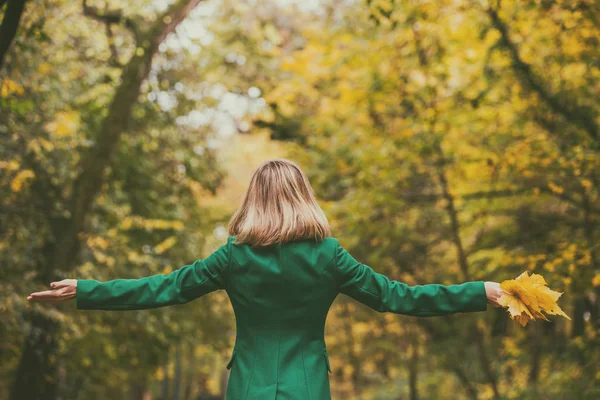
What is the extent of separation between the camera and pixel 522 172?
24.2 ft

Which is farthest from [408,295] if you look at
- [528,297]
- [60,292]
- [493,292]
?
[60,292]

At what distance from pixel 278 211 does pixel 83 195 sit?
6.46m

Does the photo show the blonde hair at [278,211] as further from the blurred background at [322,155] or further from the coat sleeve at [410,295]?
the blurred background at [322,155]

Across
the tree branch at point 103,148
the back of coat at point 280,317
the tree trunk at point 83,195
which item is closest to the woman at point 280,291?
the back of coat at point 280,317

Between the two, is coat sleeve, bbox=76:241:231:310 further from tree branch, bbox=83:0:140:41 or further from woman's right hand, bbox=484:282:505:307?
tree branch, bbox=83:0:140:41

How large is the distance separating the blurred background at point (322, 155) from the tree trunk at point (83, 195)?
3 cm

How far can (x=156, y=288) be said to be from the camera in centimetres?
296

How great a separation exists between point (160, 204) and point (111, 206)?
5.91ft

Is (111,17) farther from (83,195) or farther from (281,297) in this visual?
(281,297)

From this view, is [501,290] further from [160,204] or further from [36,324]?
[160,204]

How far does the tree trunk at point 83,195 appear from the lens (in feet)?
27.4

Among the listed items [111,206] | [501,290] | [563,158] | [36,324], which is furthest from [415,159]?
[501,290]

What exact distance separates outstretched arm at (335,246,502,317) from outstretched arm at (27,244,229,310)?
21.1 inches

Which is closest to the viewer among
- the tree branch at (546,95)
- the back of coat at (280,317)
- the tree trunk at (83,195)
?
the back of coat at (280,317)
